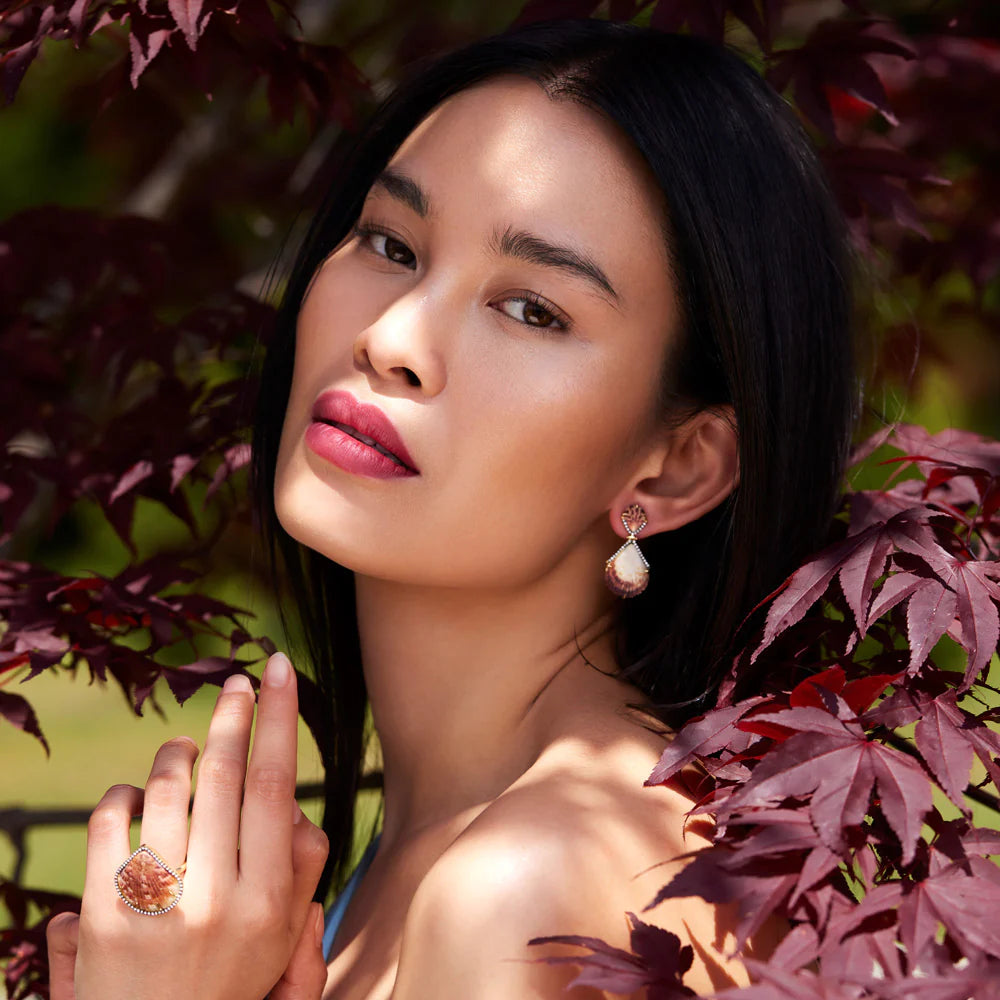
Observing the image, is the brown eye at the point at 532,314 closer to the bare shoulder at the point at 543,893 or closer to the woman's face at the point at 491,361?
the woman's face at the point at 491,361

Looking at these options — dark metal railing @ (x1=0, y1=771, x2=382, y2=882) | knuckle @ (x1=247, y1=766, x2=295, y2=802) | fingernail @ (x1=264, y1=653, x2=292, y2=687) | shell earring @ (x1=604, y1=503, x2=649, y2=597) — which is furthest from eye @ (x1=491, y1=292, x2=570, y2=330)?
dark metal railing @ (x1=0, y1=771, x2=382, y2=882)

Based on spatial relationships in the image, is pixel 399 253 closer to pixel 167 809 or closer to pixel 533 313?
pixel 533 313

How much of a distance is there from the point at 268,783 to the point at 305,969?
23 cm

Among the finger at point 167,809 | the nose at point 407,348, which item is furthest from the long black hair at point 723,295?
the finger at point 167,809

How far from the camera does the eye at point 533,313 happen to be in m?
1.54

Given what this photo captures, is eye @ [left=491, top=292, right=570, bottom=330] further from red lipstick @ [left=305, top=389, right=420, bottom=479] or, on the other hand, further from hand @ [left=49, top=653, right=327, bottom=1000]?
hand @ [left=49, top=653, right=327, bottom=1000]

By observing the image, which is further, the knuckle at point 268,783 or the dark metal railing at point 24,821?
the dark metal railing at point 24,821

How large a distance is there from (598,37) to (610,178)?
0.88ft

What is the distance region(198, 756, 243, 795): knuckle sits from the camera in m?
1.35

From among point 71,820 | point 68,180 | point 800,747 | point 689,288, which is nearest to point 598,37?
point 689,288

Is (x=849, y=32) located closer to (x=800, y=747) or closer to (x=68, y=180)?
(x=800, y=747)

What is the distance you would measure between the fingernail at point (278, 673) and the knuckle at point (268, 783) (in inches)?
3.6

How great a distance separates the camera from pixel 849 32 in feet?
6.27

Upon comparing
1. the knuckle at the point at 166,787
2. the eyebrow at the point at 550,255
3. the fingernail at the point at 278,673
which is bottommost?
the knuckle at the point at 166,787
